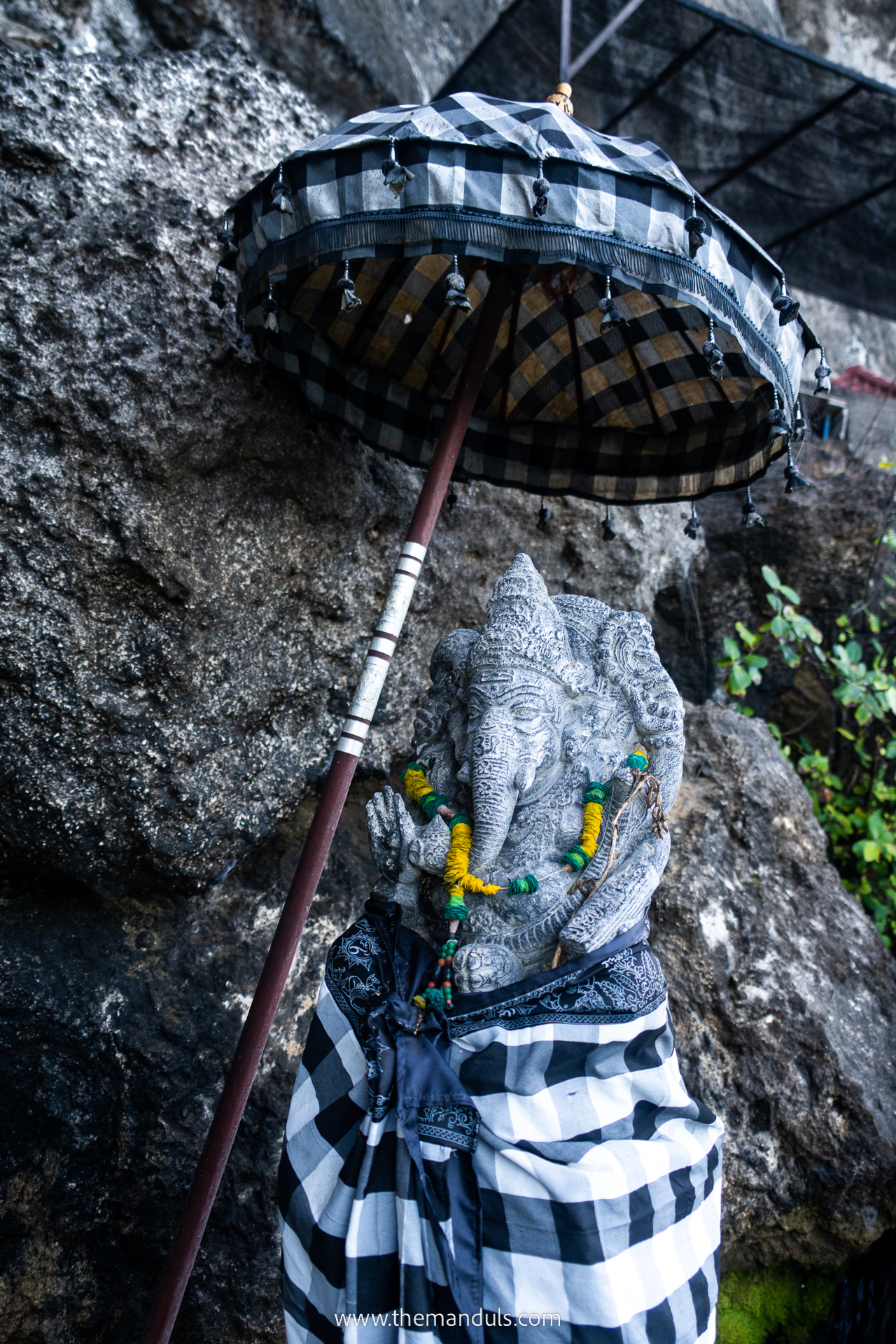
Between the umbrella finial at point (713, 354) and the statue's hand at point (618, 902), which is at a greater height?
the umbrella finial at point (713, 354)

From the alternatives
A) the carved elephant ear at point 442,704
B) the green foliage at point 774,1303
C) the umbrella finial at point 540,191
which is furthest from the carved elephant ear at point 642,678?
the green foliage at point 774,1303

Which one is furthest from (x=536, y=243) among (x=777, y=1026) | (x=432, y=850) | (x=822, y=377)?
(x=777, y=1026)

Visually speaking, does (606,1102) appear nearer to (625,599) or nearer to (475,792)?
(475,792)

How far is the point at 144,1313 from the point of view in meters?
2.45

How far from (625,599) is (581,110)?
10.0 ft

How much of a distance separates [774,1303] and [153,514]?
131 inches

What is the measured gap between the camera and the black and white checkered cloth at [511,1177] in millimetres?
1493

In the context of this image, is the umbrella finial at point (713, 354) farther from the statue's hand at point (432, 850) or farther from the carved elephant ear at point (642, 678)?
the statue's hand at point (432, 850)

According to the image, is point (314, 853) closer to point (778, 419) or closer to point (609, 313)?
point (609, 313)

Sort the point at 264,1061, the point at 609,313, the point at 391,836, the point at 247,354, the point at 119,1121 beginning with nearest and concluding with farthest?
1. the point at 609,313
2. the point at 391,836
3. the point at 119,1121
4. the point at 264,1061
5. the point at 247,354

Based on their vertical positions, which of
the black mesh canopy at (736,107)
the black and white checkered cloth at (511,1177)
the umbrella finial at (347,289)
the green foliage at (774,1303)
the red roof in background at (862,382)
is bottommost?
the green foliage at (774,1303)

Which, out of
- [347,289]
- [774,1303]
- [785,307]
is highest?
[785,307]

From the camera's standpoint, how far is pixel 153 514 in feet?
8.93

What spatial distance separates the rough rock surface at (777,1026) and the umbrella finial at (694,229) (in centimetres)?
206
